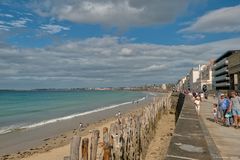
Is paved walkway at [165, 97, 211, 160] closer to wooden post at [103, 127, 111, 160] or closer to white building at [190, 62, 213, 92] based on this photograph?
wooden post at [103, 127, 111, 160]

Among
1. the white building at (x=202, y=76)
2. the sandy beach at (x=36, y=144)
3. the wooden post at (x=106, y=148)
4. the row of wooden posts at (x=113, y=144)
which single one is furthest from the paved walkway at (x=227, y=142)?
the white building at (x=202, y=76)

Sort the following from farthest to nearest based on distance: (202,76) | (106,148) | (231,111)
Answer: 1. (202,76)
2. (231,111)
3. (106,148)

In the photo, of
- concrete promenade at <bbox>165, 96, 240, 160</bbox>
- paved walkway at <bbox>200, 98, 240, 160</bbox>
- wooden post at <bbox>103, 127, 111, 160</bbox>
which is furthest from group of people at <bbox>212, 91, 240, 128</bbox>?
wooden post at <bbox>103, 127, 111, 160</bbox>

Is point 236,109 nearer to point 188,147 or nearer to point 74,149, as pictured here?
point 188,147

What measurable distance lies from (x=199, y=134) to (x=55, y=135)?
1405 centimetres

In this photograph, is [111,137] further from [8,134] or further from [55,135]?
[8,134]

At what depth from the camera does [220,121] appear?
1569cm

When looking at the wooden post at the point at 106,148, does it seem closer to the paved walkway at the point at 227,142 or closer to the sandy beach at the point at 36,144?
the paved walkway at the point at 227,142

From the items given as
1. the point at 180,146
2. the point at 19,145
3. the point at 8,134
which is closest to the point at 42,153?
the point at 19,145

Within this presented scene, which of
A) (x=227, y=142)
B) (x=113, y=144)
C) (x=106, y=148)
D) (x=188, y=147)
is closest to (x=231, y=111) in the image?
(x=227, y=142)

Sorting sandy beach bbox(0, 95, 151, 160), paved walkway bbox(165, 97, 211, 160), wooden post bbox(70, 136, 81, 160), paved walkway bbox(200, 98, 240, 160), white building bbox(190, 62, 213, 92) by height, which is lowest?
sandy beach bbox(0, 95, 151, 160)

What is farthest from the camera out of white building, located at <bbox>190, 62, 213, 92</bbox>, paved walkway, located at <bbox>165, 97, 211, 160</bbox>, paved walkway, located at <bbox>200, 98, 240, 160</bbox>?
white building, located at <bbox>190, 62, 213, 92</bbox>

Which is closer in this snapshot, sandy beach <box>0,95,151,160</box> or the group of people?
the group of people

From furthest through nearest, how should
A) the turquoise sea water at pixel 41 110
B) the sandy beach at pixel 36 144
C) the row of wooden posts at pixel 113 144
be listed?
the turquoise sea water at pixel 41 110, the sandy beach at pixel 36 144, the row of wooden posts at pixel 113 144
